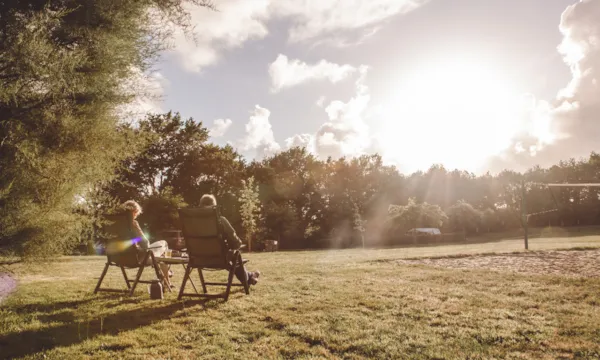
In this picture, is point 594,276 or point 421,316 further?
point 594,276

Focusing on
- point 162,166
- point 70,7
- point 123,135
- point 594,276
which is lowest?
point 594,276

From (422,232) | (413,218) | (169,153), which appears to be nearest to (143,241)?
(169,153)

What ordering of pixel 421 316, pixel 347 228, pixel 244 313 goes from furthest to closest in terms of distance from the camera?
pixel 347 228
pixel 244 313
pixel 421 316

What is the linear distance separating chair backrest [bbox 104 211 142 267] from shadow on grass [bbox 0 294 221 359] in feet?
2.75

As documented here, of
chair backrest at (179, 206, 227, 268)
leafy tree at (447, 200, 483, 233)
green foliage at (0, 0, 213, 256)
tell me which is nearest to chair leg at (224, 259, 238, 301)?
chair backrest at (179, 206, 227, 268)

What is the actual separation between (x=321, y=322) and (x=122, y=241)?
4.27 meters

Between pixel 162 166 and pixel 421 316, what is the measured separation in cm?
3706

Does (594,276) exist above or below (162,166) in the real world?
below

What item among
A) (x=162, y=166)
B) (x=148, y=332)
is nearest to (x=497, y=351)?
(x=148, y=332)

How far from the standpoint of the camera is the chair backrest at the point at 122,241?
686 centimetres

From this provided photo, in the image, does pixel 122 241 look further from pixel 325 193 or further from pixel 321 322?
pixel 325 193

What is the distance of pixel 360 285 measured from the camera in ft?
23.7

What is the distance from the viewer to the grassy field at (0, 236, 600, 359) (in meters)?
3.62

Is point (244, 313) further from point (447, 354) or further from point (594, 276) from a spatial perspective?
point (594, 276)
